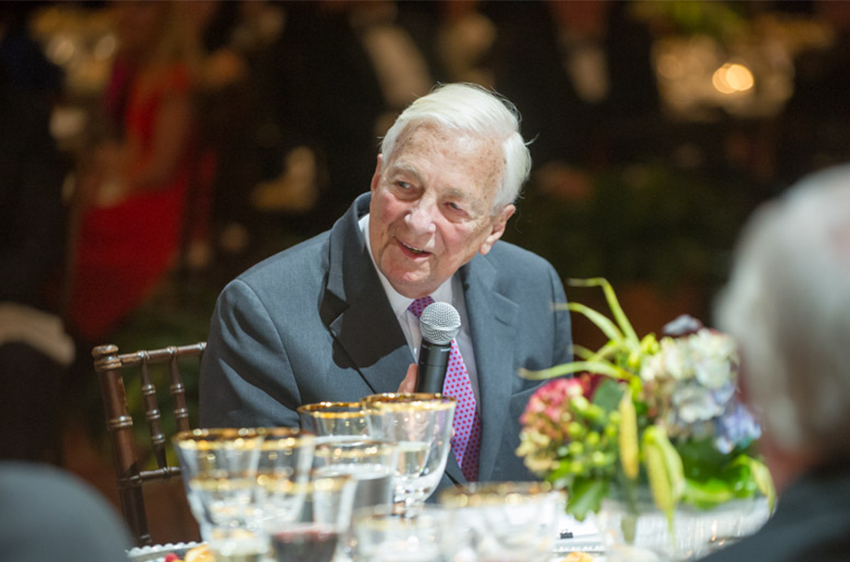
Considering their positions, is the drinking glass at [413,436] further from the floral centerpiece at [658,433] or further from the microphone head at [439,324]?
the microphone head at [439,324]

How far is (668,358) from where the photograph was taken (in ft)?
4.67

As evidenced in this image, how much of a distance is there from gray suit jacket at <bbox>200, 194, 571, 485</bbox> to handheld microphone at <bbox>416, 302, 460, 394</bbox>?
0.24 metres

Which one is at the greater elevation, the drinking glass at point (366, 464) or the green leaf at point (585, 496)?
the drinking glass at point (366, 464)

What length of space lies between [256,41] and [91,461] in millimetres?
1864

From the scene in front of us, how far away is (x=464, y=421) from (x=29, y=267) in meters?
2.15

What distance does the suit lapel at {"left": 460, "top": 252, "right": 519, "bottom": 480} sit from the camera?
7.43 feet

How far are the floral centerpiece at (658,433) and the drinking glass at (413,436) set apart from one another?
12 centimetres

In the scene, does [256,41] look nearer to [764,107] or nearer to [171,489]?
[171,489]

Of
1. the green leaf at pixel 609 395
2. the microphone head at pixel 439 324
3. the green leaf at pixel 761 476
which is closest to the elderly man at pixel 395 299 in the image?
the microphone head at pixel 439 324

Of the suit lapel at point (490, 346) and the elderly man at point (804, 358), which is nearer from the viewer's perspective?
the elderly man at point (804, 358)

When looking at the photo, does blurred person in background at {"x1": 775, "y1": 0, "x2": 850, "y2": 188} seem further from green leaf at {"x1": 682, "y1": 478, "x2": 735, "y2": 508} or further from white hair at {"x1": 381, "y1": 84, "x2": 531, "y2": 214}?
green leaf at {"x1": 682, "y1": 478, "x2": 735, "y2": 508}

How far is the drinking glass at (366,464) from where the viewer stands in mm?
1396

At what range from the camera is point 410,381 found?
2025mm

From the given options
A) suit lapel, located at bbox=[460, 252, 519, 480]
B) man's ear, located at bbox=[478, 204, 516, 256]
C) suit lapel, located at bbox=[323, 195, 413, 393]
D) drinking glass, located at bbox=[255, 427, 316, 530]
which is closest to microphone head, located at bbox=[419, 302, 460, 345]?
suit lapel, located at bbox=[323, 195, 413, 393]
